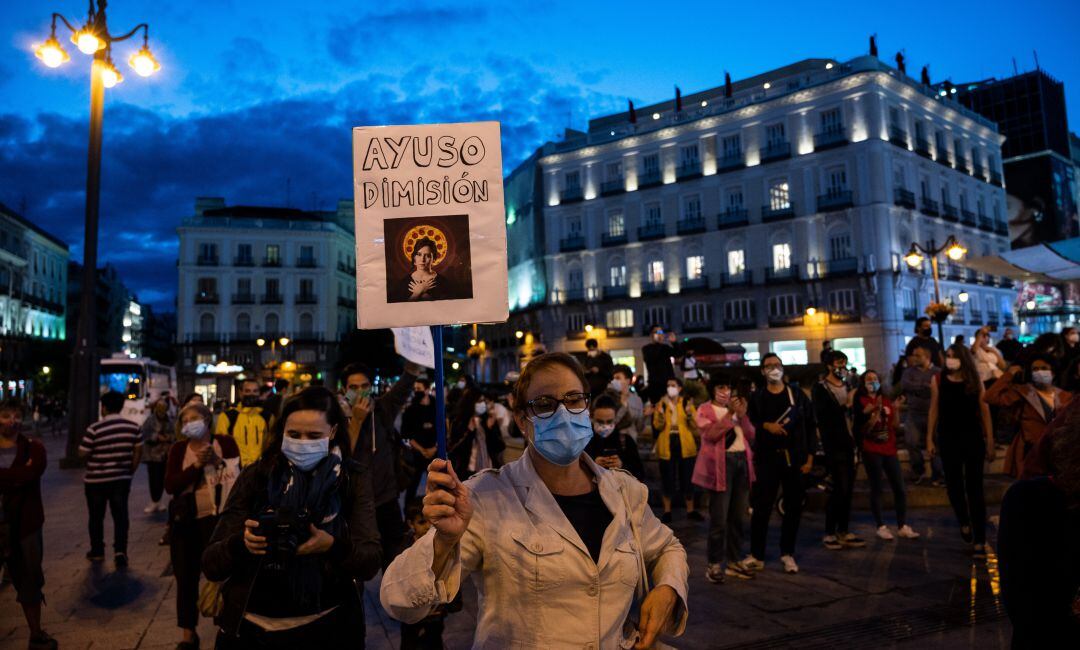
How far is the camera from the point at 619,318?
47219 millimetres

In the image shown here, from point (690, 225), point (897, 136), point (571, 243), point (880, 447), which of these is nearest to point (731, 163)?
point (690, 225)

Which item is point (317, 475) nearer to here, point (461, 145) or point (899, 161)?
point (461, 145)

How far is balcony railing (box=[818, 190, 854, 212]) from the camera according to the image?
39.4m

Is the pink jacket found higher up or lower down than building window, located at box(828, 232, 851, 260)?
lower down

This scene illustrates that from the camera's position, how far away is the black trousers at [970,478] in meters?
6.39

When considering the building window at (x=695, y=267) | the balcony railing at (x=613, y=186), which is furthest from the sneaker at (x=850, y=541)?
the balcony railing at (x=613, y=186)

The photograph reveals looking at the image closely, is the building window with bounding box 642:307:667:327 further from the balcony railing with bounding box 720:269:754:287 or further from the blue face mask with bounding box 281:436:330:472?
the blue face mask with bounding box 281:436:330:472

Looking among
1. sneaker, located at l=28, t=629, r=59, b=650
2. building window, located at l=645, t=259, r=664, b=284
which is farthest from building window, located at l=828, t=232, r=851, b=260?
sneaker, located at l=28, t=629, r=59, b=650

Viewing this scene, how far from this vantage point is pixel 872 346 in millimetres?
38281

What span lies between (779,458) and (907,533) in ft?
7.55

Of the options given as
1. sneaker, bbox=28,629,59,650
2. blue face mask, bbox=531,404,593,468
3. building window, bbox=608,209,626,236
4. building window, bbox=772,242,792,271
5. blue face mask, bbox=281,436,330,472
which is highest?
building window, bbox=608,209,626,236

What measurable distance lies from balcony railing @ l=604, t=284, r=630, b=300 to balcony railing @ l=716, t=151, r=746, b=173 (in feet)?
31.7

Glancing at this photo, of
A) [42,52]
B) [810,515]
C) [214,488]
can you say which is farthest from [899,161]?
[214,488]

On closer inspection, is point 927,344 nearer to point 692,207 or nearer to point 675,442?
point 675,442
